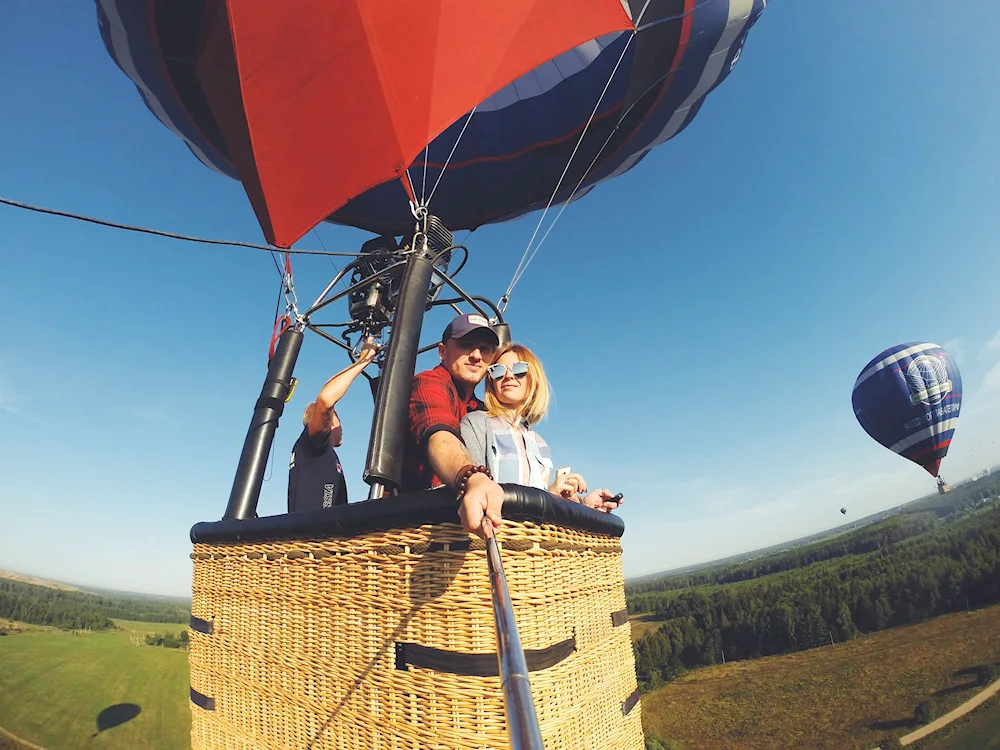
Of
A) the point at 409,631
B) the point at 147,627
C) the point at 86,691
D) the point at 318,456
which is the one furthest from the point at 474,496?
the point at 147,627

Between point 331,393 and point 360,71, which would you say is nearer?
point 331,393

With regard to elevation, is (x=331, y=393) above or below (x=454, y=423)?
above

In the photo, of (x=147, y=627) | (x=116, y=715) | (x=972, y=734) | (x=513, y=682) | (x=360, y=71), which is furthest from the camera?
(x=147, y=627)

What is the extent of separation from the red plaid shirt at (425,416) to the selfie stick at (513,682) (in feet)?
1.58

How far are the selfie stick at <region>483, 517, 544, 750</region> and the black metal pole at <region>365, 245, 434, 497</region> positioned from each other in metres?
0.52

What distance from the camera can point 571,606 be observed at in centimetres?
86

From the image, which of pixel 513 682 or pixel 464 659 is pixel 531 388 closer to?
pixel 464 659

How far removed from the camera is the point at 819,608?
6359 cm

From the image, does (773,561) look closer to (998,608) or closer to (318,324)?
(998,608)

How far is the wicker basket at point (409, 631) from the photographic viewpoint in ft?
2.43

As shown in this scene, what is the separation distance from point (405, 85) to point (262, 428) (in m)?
1.52

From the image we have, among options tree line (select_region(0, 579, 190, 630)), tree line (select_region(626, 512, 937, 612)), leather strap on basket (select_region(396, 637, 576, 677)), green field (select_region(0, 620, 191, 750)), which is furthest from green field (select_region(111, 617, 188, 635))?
tree line (select_region(626, 512, 937, 612))

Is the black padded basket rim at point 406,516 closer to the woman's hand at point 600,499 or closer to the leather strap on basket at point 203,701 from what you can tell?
the woman's hand at point 600,499

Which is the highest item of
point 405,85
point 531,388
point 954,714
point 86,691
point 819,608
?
point 405,85
